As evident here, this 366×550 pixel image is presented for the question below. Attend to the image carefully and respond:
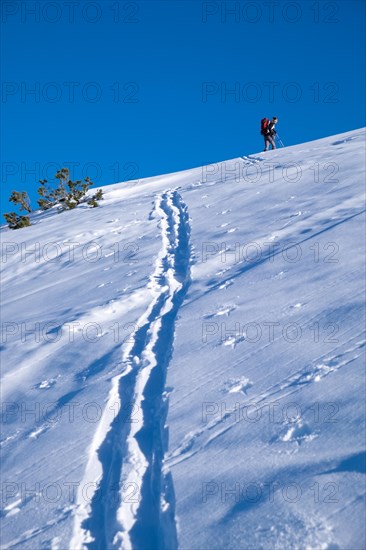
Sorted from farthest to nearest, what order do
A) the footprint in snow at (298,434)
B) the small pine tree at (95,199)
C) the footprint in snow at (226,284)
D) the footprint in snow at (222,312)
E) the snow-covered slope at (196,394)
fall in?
the small pine tree at (95,199)
the footprint in snow at (226,284)
the footprint in snow at (222,312)
the footprint in snow at (298,434)
the snow-covered slope at (196,394)

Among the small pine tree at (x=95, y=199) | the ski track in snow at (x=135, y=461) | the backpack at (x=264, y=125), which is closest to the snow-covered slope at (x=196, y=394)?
the ski track in snow at (x=135, y=461)

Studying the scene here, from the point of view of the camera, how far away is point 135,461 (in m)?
3.65

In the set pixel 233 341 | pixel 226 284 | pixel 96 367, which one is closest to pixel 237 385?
pixel 233 341

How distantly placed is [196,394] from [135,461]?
0.84 meters

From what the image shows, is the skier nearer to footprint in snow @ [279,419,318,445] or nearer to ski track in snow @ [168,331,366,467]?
ski track in snow @ [168,331,366,467]

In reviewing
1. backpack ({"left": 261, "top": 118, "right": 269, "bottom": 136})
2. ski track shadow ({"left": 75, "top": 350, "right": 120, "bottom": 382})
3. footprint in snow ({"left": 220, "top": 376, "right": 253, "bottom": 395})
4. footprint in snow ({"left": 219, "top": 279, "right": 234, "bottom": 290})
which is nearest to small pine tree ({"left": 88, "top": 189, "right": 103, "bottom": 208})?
backpack ({"left": 261, "top": 118, "right": 269, "bottom": 136})

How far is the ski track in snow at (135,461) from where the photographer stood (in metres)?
3.09

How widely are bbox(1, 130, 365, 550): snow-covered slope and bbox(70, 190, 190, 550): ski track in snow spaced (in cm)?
1

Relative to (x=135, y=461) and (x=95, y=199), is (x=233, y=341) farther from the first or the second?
(x=95, y=199)

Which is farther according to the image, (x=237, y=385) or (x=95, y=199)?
(x=95, y=199)

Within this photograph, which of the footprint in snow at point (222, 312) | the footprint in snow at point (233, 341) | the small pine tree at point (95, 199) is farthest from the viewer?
the small pine tree at point (95, 199)

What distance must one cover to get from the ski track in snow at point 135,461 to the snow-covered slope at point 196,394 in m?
0.01

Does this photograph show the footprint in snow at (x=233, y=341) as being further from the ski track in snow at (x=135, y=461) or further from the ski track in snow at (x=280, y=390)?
the ski track in snow at (x=280, y=390)

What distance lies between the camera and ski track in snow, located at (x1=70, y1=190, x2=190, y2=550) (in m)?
3.09
